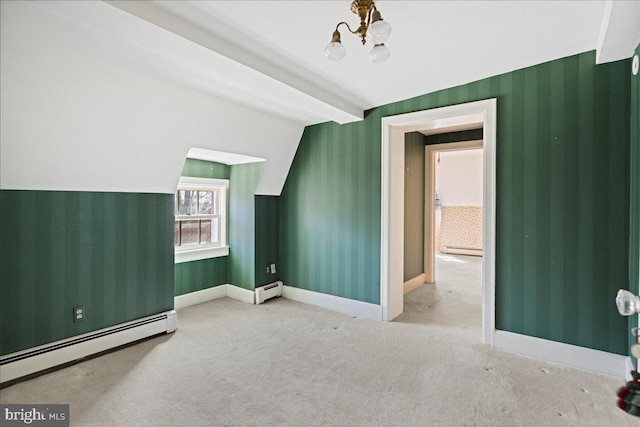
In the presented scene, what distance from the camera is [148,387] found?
2279mm

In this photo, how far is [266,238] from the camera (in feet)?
14.5

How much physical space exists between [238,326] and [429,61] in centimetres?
315

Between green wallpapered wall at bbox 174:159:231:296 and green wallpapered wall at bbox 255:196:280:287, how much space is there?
60 cm

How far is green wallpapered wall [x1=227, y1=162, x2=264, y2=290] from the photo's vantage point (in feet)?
14.0

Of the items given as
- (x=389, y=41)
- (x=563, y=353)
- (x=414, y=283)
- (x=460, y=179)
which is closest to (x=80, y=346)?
(x=389, y=41)

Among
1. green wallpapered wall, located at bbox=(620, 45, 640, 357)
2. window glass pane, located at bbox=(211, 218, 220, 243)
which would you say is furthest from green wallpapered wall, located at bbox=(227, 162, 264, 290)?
green wallpapered wall, located at bbox=(620, 45, 640, 357)

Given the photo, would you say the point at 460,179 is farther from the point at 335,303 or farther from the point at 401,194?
the point at 335,303

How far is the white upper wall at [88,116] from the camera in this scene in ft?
6.29

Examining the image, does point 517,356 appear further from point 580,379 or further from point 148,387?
point 148,387

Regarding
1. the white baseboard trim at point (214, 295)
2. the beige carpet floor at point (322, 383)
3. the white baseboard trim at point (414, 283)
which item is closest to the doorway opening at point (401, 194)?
the beige carpet floor at point (322, 383)

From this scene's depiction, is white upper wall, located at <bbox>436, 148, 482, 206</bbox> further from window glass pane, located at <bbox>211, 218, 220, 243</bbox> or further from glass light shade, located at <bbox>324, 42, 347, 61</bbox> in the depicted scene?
glass light shade, located at <bbox>324, 42, 347, 61</bbox>

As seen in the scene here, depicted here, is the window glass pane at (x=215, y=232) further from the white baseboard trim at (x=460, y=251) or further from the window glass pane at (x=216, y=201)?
the white baseboard trim at (x=460, y=251)

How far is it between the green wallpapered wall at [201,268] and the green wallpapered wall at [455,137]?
10.8 ft

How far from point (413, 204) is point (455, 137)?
1.27 meters
